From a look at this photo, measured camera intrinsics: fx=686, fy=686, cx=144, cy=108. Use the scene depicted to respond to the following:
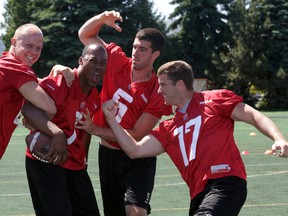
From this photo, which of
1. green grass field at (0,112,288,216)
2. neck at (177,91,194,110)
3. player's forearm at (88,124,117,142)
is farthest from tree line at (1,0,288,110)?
neck at (177,91,194,110)

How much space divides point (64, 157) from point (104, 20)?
1.88 metres

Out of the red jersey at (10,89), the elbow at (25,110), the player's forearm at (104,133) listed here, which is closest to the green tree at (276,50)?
the player's forearm at (104,133)

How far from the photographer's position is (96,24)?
267 inches

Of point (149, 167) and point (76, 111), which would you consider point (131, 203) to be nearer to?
point (149, 167)

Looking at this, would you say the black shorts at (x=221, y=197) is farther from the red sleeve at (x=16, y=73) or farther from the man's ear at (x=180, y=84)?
the red sleeve at (x=16, y=73)

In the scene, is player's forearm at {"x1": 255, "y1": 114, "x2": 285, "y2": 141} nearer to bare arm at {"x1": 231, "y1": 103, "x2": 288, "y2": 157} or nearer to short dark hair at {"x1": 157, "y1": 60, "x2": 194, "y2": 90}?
bare arm at {"x1": 231, "y1": 103, "x2": 288, "y2": 157}

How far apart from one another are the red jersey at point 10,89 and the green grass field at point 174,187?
3128 mm

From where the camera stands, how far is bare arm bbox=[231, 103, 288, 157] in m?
4.94

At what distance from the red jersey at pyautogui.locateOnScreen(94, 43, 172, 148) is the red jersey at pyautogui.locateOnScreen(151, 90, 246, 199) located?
3.70 feet

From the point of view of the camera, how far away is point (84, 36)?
6922mm

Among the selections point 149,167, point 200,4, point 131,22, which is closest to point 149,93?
point 149,167

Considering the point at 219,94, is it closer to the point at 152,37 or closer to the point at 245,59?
the point at 152,37

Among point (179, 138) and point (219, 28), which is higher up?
point (179, 138)

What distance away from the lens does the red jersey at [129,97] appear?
6.70 meters
